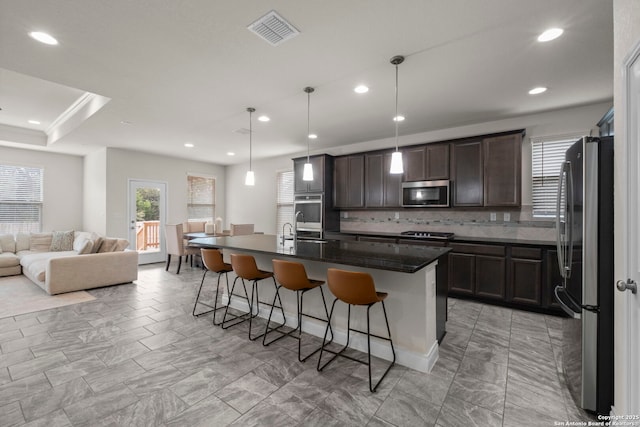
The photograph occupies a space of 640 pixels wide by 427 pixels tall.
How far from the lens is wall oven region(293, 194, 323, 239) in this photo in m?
5.57

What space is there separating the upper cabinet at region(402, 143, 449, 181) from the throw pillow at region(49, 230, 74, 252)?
24.2ft

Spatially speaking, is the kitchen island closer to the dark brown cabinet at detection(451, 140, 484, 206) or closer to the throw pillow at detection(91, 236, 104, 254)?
the dark brown cabinet at detection(451, 140, 484, 206)

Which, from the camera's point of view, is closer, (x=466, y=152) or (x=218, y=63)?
(x=218, y=63)

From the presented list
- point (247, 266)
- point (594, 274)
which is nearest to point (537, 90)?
point (594, 274)

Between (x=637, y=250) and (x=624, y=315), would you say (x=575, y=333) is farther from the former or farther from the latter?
(x=637, y=250)

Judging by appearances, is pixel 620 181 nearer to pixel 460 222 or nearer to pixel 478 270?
pixel 478 270

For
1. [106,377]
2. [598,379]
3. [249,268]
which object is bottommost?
[106,377]

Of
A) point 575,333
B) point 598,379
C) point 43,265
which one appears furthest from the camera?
point 43,265

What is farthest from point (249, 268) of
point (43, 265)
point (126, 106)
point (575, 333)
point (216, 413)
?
point (43, 265)

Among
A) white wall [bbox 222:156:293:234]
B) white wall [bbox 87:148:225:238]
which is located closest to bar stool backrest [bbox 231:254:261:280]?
white wall [bbox 222:156:293:234]

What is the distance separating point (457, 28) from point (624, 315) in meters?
2.13

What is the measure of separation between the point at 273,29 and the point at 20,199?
297 inches

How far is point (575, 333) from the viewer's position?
74.6 inches

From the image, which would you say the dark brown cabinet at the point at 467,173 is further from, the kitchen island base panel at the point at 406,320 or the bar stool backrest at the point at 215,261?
the bar stool backrest at the point at 215,261
